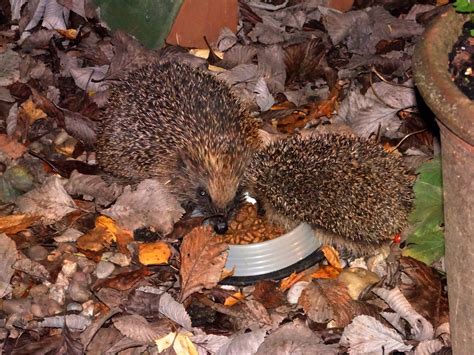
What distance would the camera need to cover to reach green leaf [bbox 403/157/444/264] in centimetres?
428

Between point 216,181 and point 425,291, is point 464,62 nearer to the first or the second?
point 425,291

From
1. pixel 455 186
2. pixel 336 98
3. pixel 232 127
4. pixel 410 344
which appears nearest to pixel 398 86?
pixel 336 98

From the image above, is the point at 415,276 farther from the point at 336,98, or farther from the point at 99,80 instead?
the point at 99,80

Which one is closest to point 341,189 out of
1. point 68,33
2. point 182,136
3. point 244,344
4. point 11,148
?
point 244,344

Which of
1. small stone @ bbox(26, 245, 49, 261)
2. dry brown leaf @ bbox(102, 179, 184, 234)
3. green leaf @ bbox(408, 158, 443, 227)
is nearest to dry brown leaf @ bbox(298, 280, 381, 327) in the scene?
green leaf @ bbox(408, 158, 443, 227)

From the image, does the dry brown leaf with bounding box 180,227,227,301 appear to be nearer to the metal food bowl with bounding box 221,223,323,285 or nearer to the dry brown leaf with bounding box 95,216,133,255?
the metal food bowl with bounding box 221,223,323,285

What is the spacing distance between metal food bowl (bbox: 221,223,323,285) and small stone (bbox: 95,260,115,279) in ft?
2.11

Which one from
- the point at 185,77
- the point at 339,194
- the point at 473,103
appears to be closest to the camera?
the point at 473,103

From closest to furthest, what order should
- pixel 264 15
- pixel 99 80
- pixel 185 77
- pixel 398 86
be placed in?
pixel 185 77, pixel 398 86, pixel 99 80, pixel 264 15

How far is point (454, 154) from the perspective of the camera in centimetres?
299

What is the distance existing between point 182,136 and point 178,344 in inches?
52.8

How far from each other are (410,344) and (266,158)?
133 cm

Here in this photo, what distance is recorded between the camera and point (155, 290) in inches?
170

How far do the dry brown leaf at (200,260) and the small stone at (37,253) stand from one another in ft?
2.78
